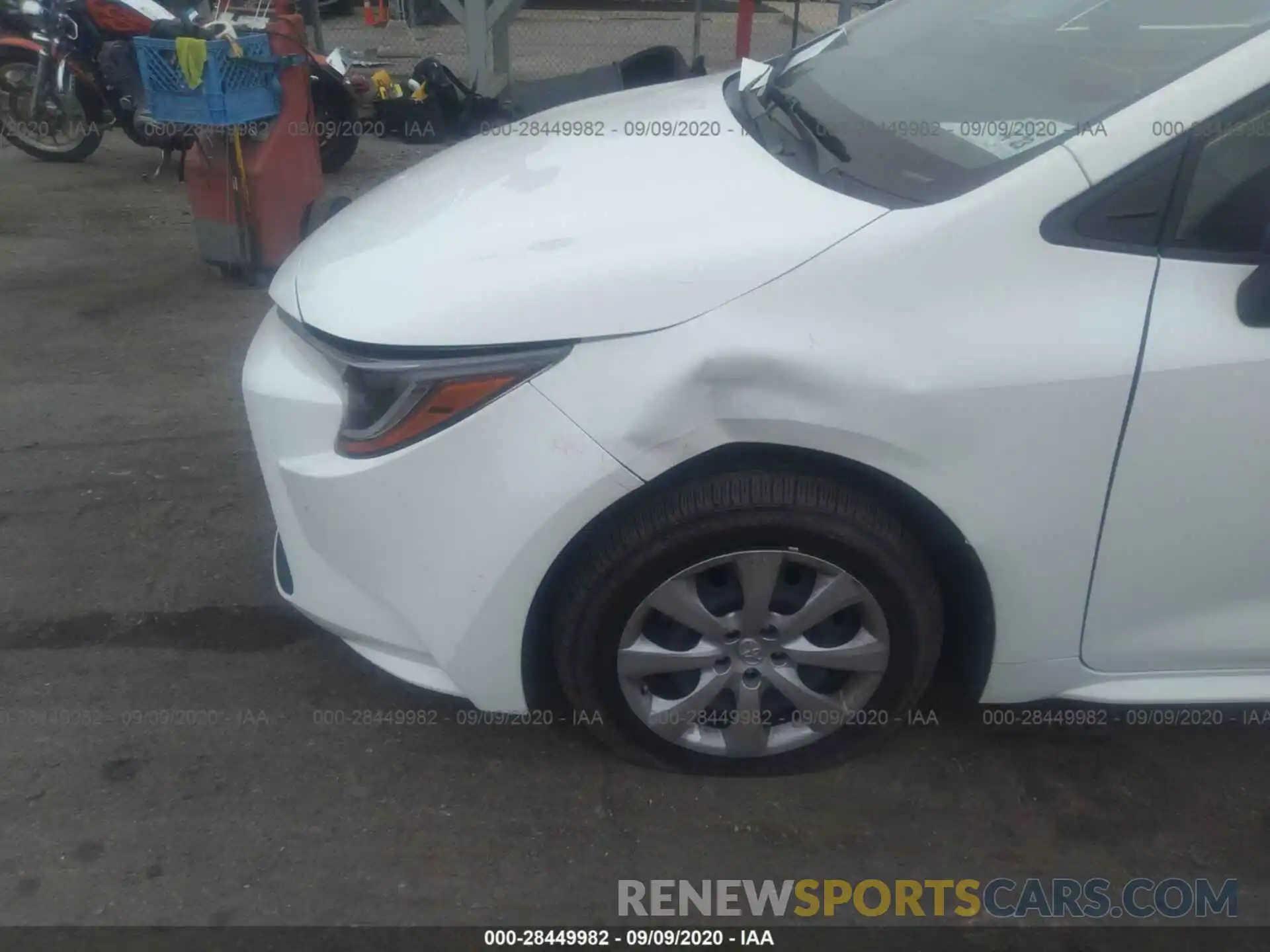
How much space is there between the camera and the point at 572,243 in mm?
2012

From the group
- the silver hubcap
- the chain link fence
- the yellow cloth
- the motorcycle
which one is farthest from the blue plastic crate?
the chain link fence

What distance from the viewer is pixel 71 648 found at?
278 centimetres

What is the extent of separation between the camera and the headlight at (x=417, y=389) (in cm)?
193

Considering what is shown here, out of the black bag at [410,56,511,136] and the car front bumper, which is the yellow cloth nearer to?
the car front bumper

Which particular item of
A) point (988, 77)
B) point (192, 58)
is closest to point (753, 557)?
point (988, 77)

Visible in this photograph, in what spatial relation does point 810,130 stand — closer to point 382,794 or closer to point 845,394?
point 845,394

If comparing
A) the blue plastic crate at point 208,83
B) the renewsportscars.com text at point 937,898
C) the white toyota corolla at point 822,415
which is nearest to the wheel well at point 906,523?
the white toyota corolla at point 822,415

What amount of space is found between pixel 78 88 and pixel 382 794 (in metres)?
6.59

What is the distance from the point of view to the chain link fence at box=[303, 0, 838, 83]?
11.1 metres

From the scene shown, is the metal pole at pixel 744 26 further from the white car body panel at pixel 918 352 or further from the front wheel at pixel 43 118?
the white car body panel at pixel 918 352

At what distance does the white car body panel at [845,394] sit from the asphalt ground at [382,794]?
36cm

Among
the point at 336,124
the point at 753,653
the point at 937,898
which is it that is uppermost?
the point at 336,124

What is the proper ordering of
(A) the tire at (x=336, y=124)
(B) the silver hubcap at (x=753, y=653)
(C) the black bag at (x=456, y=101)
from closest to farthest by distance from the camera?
(B) the silver hubcap at (x=753, y=653), (A) the tire at (x=336, y=124), (C) the black bag at (x=456, y=101)

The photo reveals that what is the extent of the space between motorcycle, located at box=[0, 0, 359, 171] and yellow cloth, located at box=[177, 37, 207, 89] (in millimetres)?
2091
